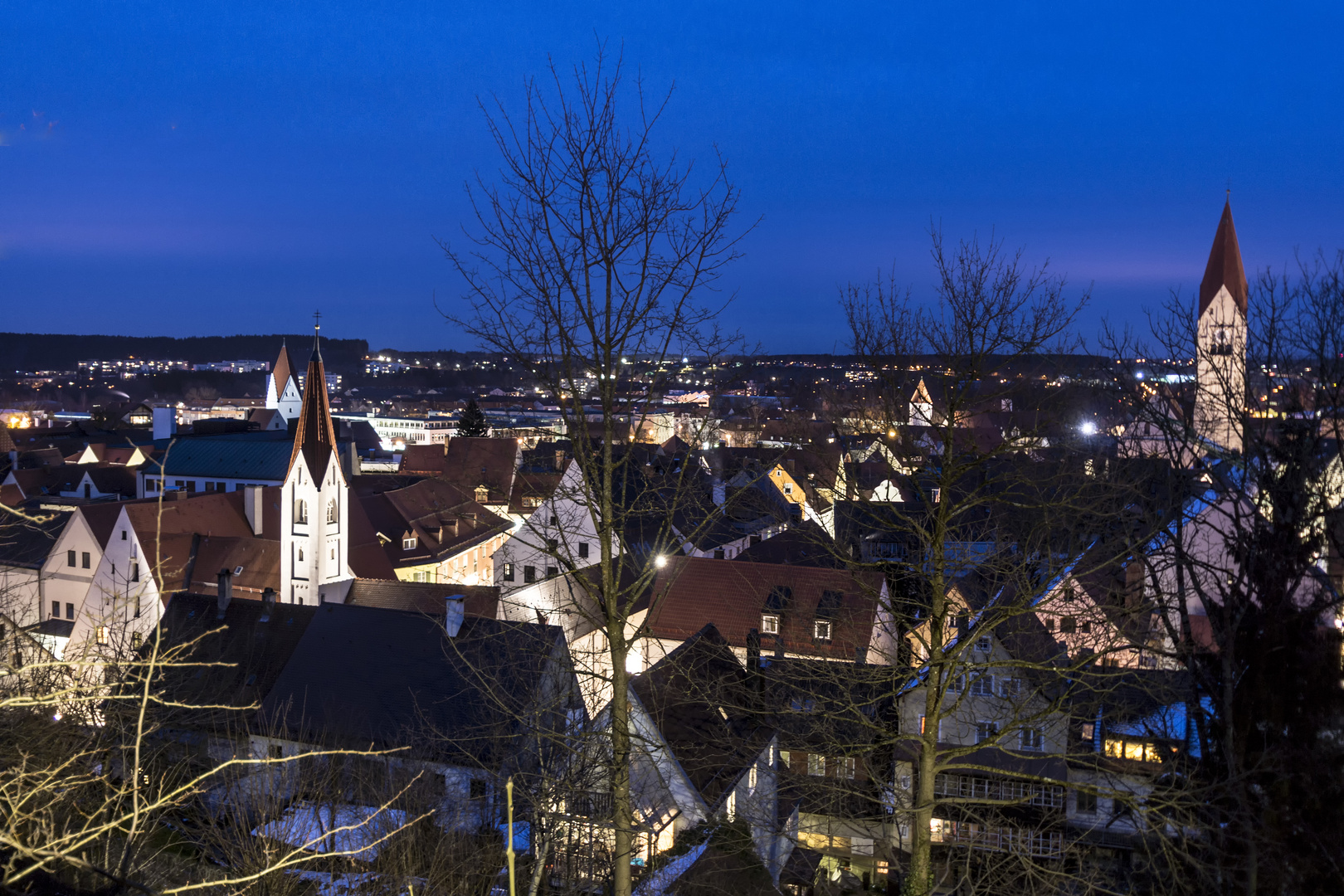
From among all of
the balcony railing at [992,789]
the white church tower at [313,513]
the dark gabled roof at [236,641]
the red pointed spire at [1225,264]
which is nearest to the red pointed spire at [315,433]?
the white church tower at [313,513]

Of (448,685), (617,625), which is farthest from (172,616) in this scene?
(617,625)

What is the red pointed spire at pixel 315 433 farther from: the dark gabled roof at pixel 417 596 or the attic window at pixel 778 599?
the attic window at pixel 778 599

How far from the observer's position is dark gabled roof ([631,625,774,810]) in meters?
19.4

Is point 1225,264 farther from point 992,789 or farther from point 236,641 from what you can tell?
point 236,641

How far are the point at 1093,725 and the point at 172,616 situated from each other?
24903 mm

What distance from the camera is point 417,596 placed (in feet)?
107

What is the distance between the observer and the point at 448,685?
23.3m

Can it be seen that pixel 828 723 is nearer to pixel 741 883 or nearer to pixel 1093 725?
pixel 741 883

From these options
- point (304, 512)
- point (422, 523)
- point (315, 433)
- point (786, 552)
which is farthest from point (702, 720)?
point (422, 523)

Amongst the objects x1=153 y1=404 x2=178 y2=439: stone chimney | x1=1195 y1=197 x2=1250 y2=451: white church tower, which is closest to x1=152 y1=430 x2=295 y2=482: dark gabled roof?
x1=153 y1=404 x2=178 y2=439: stone chimney

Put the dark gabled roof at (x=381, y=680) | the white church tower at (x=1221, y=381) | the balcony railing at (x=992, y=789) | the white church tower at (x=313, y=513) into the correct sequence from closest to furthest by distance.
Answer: the white church tower at (x=1221, y=381)
the dark gabled roof at (x=381, y=680)
the balcony railing at (x=992, y=789)
the white church tower at (x=313, y=513)

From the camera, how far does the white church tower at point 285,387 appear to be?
388 feet

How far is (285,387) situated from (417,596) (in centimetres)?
9638

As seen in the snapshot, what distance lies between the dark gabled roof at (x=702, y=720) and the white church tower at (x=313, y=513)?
21.2 meters
